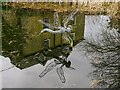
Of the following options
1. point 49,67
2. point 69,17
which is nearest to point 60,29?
point 69,17

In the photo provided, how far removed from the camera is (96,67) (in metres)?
1.76

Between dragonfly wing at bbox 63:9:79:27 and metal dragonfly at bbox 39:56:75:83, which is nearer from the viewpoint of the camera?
metal dragonfly at bbox 39:56:75:83

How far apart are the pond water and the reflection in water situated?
0.04 meters

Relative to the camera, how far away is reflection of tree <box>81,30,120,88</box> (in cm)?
164

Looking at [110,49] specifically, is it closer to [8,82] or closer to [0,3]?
[8,82]

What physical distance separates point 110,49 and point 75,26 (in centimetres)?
40

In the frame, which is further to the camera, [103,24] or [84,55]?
[103,24]

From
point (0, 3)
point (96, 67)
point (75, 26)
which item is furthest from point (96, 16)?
point (0, 3)

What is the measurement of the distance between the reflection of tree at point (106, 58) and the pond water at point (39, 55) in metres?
0.05

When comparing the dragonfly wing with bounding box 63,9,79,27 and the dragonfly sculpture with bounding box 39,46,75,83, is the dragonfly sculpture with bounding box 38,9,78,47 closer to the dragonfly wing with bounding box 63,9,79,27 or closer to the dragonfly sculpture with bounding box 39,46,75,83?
the dragonfly wing with bounding box 63,9,79,27

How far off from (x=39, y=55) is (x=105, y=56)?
49cm

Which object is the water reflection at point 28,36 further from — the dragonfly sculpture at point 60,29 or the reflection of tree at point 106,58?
the reflection of tree at point 106,58

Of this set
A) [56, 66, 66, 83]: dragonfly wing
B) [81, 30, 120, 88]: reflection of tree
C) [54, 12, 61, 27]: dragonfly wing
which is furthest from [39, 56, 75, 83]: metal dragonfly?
[54, 12, 61, 27]: dragonfly wing

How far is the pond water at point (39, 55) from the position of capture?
1640 millimetres
